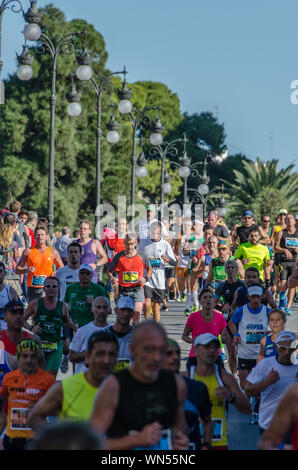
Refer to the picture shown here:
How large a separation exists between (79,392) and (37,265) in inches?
281

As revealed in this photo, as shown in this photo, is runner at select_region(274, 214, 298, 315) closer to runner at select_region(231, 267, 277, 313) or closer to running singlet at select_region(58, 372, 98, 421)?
runner at select_region(231, 267, 277, 313)

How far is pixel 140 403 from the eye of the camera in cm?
421

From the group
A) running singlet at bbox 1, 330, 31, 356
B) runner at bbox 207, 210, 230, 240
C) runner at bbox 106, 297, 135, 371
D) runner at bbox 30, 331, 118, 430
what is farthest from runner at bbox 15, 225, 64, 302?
runner at bbox 30, 331, 118, 430

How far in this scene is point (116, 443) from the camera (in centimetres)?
418

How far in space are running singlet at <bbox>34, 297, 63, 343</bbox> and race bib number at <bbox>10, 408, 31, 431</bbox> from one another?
2.82 m

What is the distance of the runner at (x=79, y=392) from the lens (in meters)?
5.08

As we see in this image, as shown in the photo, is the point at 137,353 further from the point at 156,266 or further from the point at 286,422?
the point at 156,266

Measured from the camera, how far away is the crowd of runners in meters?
4.24

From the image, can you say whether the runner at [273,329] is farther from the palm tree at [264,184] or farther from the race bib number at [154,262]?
the palm tree at [264,184]

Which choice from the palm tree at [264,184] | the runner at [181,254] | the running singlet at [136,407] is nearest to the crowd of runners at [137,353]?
the running singlet at [136,407]

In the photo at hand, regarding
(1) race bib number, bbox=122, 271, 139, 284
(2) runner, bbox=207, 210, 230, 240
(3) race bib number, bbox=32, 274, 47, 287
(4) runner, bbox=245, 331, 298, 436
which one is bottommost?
(4) runner, bbox=245, 331, 298, 436

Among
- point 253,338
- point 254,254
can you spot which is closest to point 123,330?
point 253,338
